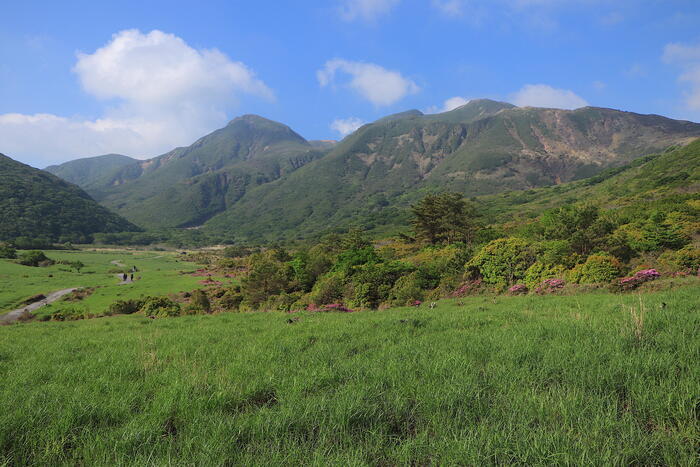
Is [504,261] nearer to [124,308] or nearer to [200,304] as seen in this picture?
[200,304]

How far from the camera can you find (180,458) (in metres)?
2.59

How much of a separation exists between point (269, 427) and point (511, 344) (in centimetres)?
402

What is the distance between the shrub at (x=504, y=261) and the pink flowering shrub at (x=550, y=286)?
8.84 feet

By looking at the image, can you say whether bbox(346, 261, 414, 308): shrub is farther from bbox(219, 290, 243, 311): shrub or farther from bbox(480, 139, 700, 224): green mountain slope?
bbox(480, 139, 700, 224): green mountain slope

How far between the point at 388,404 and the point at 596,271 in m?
17.6

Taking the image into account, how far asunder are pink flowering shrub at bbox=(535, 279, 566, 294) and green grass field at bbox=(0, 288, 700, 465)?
457 inches

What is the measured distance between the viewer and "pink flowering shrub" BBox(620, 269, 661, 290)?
13.2 m

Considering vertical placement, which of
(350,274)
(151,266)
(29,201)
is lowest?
(151,266)

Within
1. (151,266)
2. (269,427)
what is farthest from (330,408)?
(151,266)

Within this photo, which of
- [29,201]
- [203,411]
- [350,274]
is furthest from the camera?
[29,201]

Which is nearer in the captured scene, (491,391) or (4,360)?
(491,391)

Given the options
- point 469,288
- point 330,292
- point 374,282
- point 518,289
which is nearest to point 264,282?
point 330,292

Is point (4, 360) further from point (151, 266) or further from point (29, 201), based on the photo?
point (29, 201)

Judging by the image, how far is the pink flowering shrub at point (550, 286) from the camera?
16.3 m
